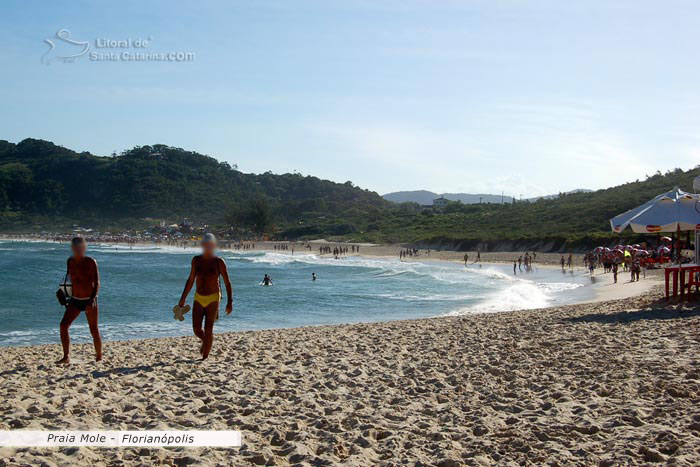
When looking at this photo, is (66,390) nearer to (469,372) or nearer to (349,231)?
(469,372)

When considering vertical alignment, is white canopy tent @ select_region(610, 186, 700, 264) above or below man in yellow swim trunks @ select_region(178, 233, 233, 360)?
above

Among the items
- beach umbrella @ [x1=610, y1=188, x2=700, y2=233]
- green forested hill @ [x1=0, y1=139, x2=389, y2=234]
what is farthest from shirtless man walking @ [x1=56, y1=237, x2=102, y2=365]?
green forested hill @ [x1=0, y1=139, x2=389, y2=234]

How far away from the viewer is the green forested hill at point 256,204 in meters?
66.5

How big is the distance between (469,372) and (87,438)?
394 centimetres

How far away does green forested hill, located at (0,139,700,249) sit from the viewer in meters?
66.5

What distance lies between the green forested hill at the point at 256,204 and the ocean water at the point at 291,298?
2186 cm

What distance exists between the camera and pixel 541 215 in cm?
7469

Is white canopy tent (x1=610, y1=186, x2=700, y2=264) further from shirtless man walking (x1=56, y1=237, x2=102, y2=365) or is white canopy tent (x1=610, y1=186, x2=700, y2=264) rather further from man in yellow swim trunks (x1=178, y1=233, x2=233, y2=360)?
shirtless man walking (x1=56, y1=237, x2=102, y2=365)

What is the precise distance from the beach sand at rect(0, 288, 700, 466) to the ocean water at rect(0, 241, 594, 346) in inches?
308

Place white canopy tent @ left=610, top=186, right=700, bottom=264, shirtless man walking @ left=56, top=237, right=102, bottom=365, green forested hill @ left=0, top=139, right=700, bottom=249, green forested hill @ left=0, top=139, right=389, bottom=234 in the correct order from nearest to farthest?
shirtless man walking @ left=56, top=237, right=102, bottom=365, white canopy tent @ left=610, top=186, right=700, bottom=264, green forested hill @ left=0, top=139, right=700, bottom=249, green forested hill @ left=0, top=139, right=389, bottom=234
